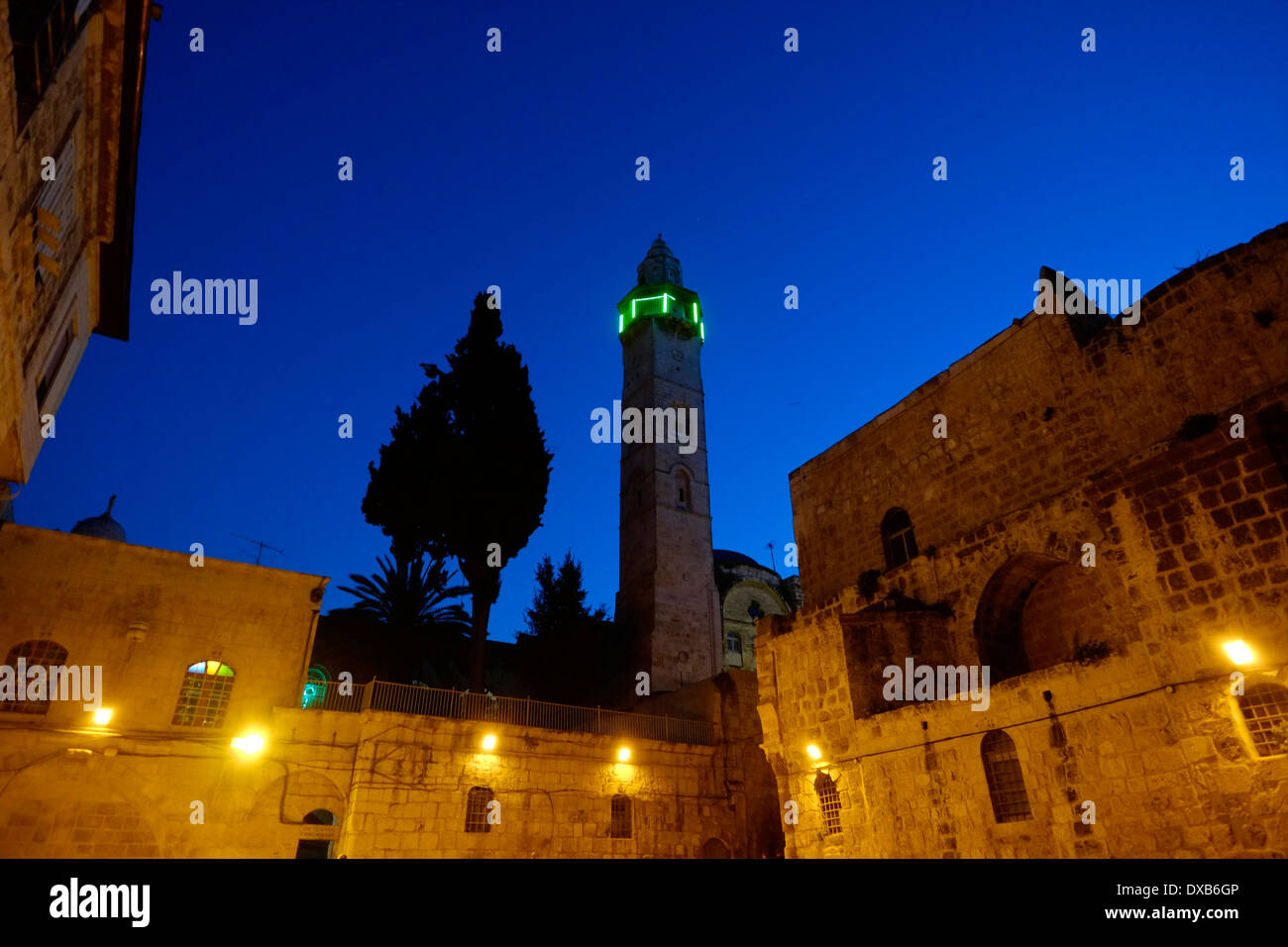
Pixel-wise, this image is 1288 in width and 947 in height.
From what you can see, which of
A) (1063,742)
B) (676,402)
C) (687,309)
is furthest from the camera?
(687,309)

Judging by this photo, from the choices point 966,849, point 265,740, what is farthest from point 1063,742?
point 265,740

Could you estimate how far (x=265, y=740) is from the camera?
14.0 metres

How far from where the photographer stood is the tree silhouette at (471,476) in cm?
2255

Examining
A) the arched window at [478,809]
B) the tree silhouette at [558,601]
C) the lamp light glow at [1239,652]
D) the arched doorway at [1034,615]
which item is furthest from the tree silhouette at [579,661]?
the lamp light glow at [1239,652]

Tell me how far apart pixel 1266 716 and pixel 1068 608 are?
4.02 meters

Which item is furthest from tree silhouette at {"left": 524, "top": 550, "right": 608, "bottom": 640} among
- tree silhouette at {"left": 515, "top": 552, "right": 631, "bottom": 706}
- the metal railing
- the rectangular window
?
the rectangular window

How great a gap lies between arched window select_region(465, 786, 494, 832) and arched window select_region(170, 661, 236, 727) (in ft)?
17.4

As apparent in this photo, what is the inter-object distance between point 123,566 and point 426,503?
9.39m

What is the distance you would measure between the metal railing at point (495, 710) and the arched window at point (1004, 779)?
10.1 meters

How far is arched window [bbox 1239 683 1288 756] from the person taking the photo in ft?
24.1

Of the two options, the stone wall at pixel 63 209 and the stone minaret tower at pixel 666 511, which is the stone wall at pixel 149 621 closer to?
the stone wall at pixel 63 209
